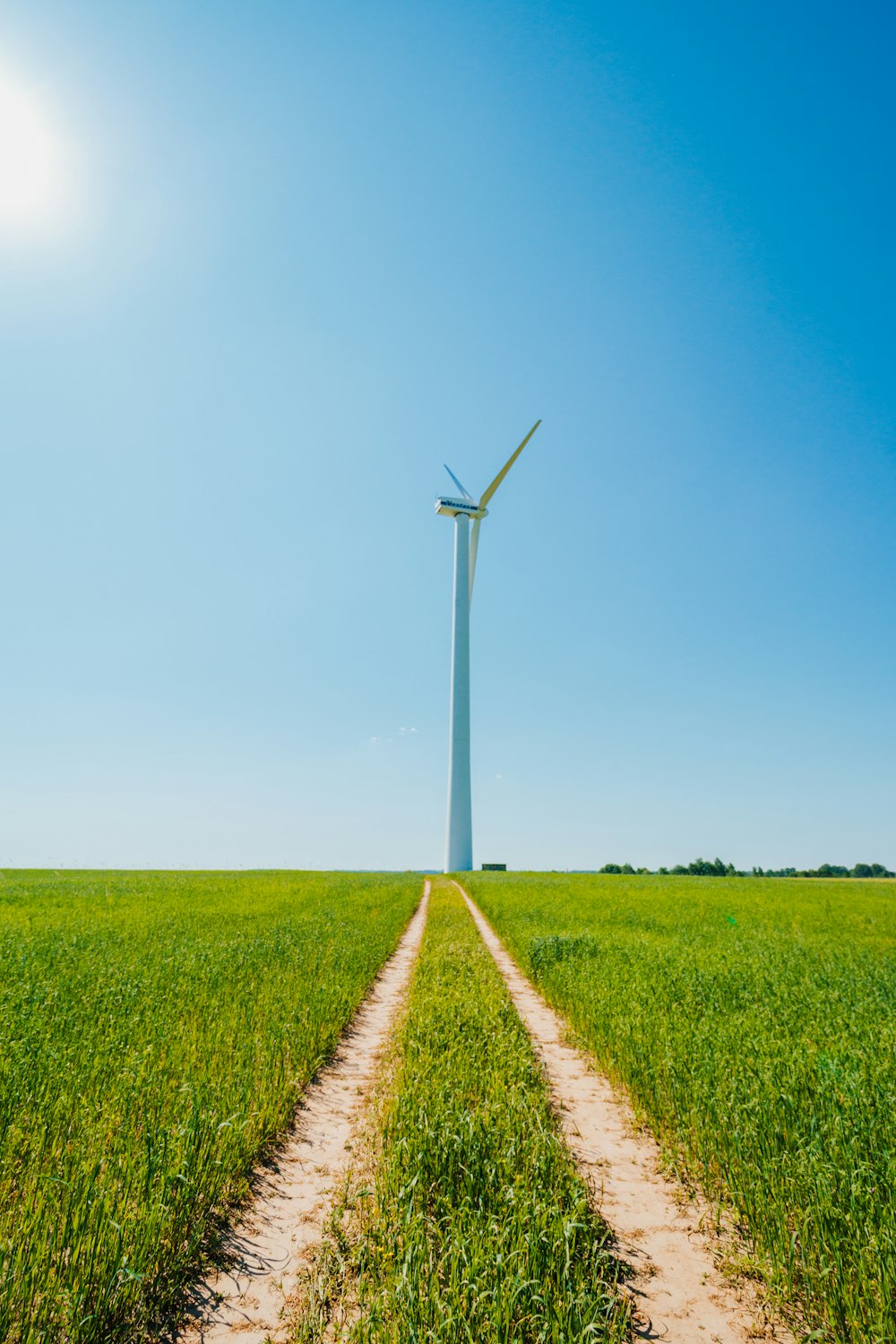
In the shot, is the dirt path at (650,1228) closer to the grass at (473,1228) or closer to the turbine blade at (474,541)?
the grass at (473,1228)

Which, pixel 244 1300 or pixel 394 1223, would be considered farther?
pixel 394 1223

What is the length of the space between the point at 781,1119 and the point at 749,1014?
14.8ft

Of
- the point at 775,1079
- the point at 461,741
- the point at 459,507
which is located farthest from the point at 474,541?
the point at 775,1079

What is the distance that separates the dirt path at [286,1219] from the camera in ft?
12.4

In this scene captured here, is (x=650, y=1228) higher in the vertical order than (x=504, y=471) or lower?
lower

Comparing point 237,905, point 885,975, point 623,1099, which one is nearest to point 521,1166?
point 623,1099

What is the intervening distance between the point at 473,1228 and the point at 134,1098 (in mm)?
3783

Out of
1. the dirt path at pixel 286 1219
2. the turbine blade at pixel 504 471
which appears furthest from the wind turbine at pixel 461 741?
the dirt path at pixel 286 1219

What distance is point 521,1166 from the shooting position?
16.8 ft

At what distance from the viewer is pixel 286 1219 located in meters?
4.93

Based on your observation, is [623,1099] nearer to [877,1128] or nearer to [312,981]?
[877,1128]

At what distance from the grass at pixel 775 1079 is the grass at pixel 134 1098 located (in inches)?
160

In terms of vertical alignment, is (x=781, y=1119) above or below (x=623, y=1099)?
above

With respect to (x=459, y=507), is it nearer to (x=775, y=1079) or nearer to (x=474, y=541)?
(x=474, y=541)
